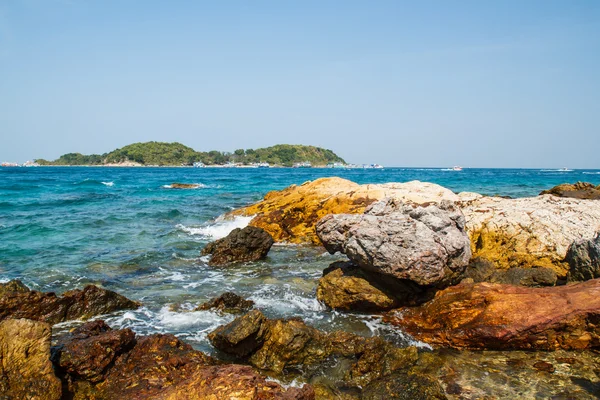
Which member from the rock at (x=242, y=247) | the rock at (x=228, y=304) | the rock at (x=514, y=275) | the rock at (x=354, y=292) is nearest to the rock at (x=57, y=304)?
the rock at (x=228, y=304)

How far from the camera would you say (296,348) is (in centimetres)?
686

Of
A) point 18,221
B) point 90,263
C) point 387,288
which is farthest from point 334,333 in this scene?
point 18,221

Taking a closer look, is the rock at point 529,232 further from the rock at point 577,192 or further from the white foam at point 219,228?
the white foam at point 219,228

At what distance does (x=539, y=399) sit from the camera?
5.64m

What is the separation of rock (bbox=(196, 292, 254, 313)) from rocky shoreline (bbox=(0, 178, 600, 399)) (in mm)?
24

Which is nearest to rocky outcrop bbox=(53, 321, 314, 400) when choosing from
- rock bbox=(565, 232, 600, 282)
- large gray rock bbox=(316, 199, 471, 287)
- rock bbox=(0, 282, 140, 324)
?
rock bbox=(0, 282, 140, 324)

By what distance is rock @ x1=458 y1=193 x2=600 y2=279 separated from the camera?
10633mm

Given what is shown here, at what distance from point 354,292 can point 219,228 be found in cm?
1309

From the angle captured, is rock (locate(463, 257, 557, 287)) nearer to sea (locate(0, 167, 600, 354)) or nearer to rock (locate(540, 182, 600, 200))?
sea (locate(0, 167, 600, 354))

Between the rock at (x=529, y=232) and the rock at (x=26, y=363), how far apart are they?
9.68 m

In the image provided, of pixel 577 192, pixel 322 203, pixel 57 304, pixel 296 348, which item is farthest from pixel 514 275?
pixel 577 192

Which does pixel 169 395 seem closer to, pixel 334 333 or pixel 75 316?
pixel 334 333

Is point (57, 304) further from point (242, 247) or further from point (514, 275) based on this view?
point (514, 275)

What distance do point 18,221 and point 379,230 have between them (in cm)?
2226
